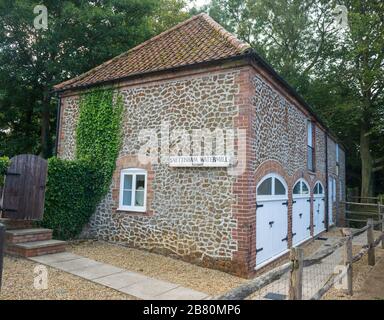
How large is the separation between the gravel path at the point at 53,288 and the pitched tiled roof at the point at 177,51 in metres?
5.99

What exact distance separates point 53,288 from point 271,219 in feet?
19.7

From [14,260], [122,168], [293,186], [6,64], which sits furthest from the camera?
[6,64]

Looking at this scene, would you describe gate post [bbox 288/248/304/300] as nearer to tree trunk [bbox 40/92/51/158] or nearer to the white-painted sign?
the white-painted sign

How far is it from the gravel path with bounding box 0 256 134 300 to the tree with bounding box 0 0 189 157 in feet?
40.6

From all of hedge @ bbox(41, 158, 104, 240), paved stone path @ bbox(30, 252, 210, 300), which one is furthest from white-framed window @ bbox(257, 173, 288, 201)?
hedge @ bbox(41, 158, 104, 240)

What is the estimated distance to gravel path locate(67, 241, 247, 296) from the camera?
21.7 ft

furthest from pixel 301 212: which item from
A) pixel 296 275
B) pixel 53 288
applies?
pixel 53 288

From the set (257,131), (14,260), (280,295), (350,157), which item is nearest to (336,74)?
(350,157)

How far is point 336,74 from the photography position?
2391 centimetres

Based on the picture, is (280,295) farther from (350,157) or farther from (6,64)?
(350,157)

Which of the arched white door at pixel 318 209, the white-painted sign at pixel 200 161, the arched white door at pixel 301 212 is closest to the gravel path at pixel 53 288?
the white-painted sign at pixel 200 161

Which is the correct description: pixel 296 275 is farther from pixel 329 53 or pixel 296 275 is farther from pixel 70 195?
pixel 329 53

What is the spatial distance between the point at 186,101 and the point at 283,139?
372 centimetres

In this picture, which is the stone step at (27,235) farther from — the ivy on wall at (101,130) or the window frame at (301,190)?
the window frame at (301,190)
